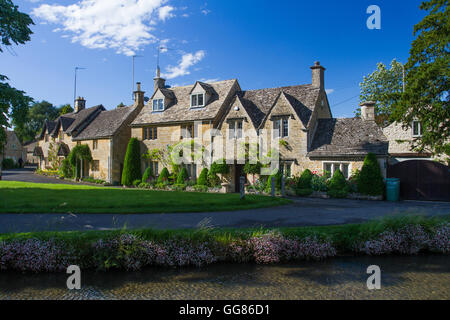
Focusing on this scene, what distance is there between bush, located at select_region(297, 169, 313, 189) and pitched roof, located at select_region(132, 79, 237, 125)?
31.1 feet

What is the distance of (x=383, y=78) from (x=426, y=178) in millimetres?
22443

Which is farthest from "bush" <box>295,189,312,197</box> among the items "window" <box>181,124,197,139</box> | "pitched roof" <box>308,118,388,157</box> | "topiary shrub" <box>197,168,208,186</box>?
"window" <box>181,124,197,139</box>

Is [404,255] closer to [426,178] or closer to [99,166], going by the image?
[426,178]

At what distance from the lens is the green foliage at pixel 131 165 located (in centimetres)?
3228

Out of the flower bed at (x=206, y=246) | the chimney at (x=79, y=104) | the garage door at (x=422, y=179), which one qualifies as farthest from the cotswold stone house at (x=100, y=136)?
the flower bed at (x=206, y=246)

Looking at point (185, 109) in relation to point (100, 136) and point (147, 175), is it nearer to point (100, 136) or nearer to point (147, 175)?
point (147, 175)

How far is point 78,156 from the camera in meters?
37.2

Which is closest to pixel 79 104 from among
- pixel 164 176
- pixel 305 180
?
pixel 164 176

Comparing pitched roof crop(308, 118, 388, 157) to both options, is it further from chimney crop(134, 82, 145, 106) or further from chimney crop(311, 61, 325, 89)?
chimney crop(134, 82, 145, 106)

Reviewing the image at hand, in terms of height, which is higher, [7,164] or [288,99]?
[288,99]

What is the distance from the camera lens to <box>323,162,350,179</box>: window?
23.8 meters

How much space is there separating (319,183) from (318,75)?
976 centimetres

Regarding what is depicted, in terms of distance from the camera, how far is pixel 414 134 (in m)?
25.1

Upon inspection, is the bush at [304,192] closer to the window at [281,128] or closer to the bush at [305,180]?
the bush at [305,180]
